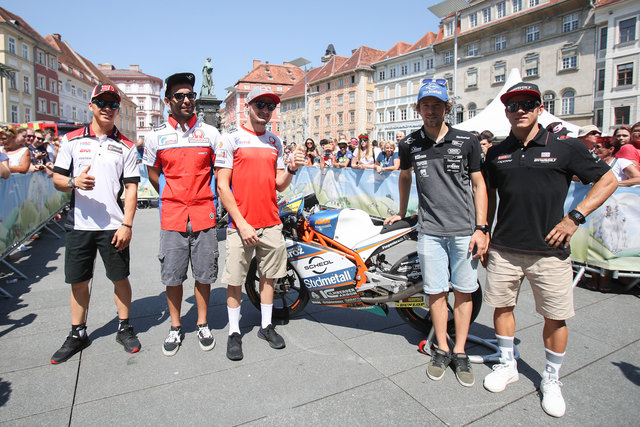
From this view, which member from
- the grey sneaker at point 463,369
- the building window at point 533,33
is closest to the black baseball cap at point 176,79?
the grey sneaker at point 463,369

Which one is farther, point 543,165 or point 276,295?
point 276,295

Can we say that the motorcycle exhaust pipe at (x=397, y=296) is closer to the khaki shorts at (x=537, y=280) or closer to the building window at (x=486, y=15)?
the khaki shorts at (x=537, y=280)

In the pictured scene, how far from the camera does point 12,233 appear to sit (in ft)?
18.7

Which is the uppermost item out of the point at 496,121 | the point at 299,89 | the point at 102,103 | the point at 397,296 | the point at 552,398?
the point at 299,89

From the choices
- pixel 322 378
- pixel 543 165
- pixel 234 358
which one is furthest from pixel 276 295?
pixel 543 165

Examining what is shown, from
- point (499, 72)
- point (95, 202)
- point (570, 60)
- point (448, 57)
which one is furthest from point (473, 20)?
point (95, 202)

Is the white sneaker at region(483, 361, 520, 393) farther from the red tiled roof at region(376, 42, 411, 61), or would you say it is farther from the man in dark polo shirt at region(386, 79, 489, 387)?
the red tiled roof at region(376, 42, 411, 61)

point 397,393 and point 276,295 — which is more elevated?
point 276,295

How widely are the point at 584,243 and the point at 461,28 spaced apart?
4561 centimetres

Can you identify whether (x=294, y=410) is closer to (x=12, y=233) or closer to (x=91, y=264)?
(x=91, y=264)

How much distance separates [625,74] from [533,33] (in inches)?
378

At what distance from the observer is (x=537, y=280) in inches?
107

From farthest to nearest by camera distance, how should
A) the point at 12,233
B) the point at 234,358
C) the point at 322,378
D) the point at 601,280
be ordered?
the point at 12,233 → the point at 601,280 → the point at 234,358 → the point at 322,378

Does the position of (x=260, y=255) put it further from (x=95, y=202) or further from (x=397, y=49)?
(x=397, y=49)
